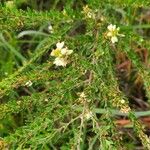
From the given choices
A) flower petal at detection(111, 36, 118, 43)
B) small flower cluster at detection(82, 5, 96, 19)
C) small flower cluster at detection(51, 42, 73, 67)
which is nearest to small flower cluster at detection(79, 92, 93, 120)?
small flower cluster at detection(51, 42, 73, 67)

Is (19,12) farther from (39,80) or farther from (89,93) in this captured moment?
(89,93)

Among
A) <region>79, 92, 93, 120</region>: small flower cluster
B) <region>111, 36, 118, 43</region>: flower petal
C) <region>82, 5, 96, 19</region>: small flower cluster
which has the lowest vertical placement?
<region>79, 92, 93, 120</region>: small flower cluster

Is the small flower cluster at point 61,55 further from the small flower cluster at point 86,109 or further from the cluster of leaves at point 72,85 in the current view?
the small flower cluster at point 86,109

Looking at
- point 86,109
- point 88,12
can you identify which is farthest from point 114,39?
point 86,109

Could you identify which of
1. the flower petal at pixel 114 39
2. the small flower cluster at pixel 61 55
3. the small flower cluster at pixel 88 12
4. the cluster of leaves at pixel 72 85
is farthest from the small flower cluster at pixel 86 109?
the small flower cluster at pixel 88 12

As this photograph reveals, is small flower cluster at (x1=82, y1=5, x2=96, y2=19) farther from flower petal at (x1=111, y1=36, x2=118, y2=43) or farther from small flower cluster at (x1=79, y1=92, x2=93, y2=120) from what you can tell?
small flower cluster at (x1=79, y1=92, x2=93, y2=120)

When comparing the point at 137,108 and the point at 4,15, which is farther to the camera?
the point at 137,108

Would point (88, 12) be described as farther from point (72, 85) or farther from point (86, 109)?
point (86, 109)

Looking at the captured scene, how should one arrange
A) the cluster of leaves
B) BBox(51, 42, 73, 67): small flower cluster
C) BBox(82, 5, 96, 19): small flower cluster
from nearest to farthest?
1. the cluster of leaves
2. BBox(51, 42, 73, 67): small flower cluster
3. BBox(82, 5, 96, 19): small flower cluster

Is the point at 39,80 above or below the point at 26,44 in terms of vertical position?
above

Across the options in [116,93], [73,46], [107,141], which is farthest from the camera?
[73,46]

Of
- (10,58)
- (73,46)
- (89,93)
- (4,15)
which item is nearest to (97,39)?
(73,46)
